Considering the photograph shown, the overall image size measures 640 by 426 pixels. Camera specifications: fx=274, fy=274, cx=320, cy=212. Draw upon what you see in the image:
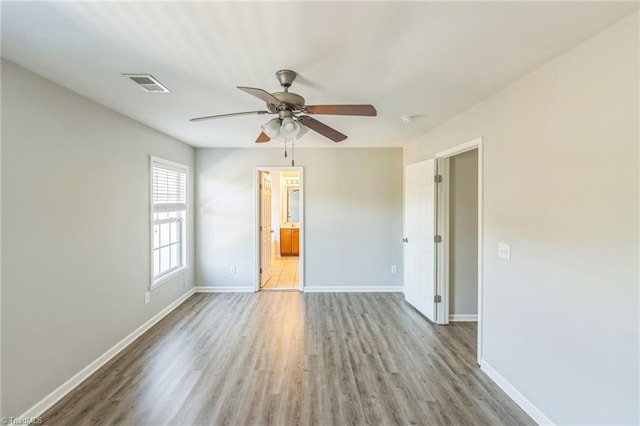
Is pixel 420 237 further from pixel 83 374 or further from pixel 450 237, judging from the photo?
pixel 83 374

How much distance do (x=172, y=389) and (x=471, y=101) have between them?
3.66m

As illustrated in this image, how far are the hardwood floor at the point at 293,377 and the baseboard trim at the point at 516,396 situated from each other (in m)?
0.05

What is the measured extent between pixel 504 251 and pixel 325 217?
9.53 feet

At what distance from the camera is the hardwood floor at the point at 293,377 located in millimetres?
1995

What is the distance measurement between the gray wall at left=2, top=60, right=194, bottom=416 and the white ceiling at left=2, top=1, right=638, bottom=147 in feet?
0.95

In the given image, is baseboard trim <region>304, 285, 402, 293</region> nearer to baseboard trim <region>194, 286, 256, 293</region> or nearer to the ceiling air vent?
baseboard trim <region>194, 286, 256, 293</region>

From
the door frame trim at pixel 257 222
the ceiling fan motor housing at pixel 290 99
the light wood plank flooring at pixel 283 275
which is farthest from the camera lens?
the light wood plank flooring at pixel 283 275

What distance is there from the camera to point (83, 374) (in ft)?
7.80

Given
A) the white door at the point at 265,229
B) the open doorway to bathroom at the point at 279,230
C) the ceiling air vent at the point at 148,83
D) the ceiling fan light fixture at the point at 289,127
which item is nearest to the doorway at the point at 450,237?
the open doorway to bathroom at the point at 279,230

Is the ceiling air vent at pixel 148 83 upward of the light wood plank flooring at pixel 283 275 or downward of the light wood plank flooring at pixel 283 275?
upward

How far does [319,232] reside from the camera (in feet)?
15.8

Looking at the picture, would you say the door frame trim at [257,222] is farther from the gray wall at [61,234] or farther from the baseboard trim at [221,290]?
the gray wall at [61,234]

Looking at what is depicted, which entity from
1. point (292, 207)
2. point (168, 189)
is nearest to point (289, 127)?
point (168, 189)

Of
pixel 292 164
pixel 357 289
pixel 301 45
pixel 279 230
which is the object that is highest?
pixel 301 45
